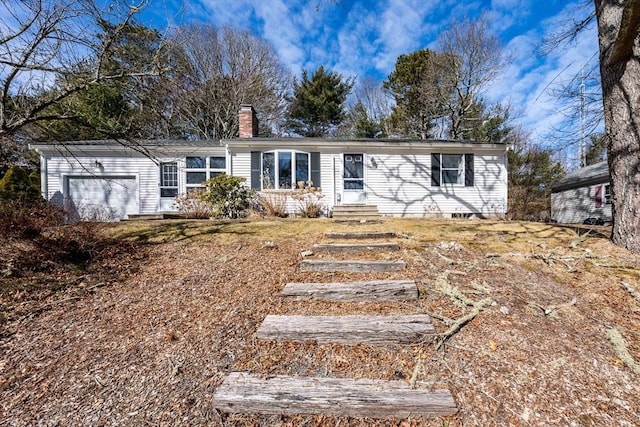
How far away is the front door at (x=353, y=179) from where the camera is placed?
33.7 feet

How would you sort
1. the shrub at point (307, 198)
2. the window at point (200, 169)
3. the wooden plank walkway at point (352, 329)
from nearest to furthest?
the wooden plank walkway at point (352, 329), the shrub at point (307, 198), the window at point (200, 169)

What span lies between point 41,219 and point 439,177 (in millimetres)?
11093

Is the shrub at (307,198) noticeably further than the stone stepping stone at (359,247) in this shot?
Yes

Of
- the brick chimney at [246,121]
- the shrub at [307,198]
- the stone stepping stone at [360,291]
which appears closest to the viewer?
the stone stepping stone at [360,291]

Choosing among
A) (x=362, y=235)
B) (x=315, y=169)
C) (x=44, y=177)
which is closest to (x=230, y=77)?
(x=44, y=177)

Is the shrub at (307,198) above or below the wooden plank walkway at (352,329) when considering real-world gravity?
above

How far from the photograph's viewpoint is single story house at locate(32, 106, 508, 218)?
986 cm

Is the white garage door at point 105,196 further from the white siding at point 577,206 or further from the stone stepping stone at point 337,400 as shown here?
the white siding at point 577,206

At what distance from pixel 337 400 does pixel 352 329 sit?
57 centimetres

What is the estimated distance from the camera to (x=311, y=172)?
32.8 feet

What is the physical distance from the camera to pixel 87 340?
216 centimetres

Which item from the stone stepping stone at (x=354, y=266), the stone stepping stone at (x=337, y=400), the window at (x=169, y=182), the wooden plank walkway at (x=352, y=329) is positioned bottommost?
the stone stepping stone at (x=337, y=400)

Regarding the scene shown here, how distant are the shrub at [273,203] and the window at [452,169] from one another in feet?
19.3

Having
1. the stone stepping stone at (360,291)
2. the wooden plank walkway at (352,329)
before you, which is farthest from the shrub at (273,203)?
the wooden plank walkway at (352,329)
